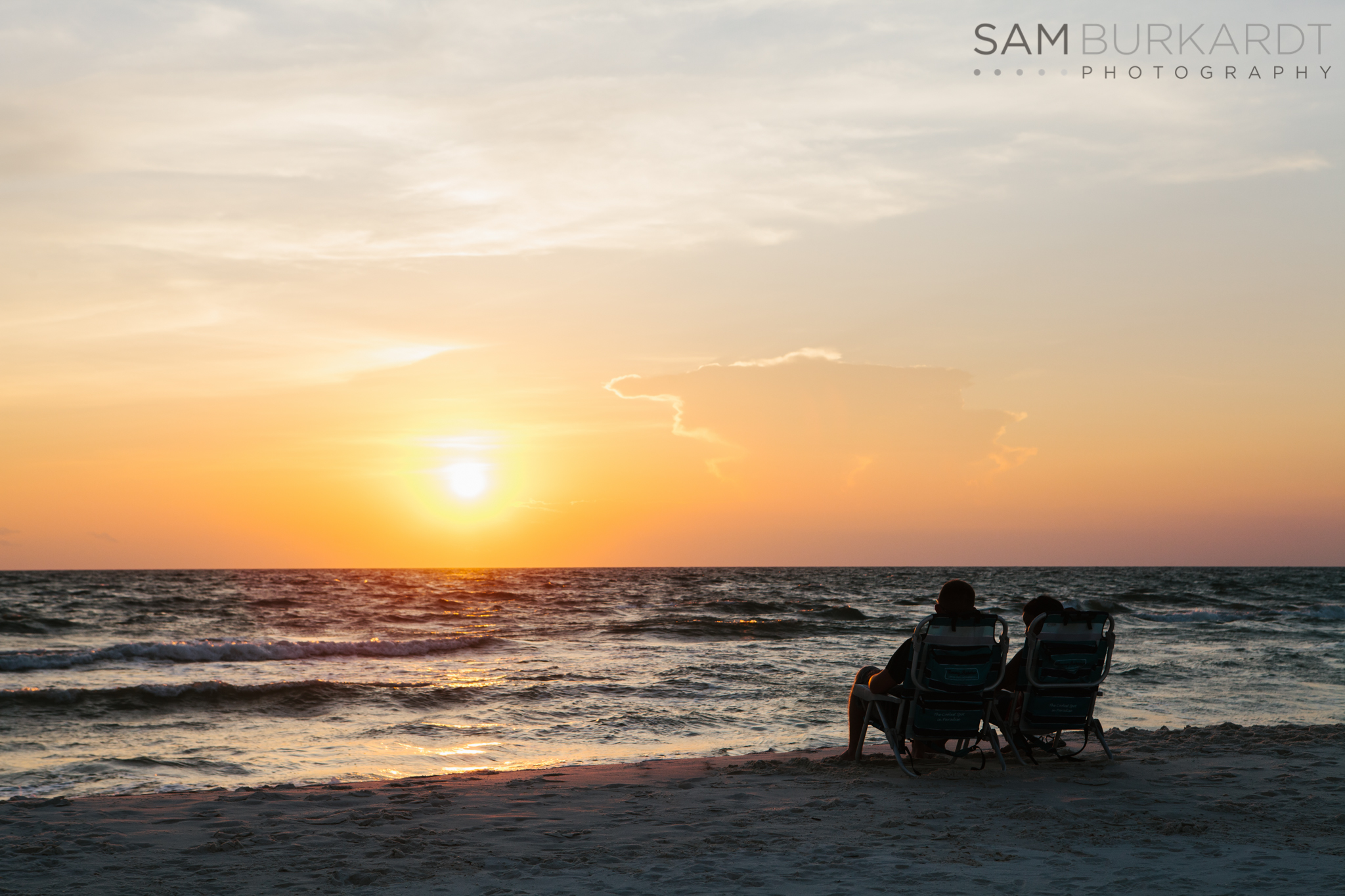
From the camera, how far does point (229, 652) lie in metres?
22.1

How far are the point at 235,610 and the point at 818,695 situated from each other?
31.5m

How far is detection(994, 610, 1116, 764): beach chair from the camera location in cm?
786

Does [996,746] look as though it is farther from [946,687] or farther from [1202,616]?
[1202,616]

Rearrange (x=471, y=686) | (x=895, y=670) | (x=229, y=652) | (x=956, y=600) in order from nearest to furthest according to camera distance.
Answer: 1. (x=956, y=600)
2. (x=895, y=670)
3. (x=471, y=686)
4. (x=229, y=652)

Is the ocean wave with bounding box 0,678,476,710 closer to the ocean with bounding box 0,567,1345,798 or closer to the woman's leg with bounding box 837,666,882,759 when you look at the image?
the ocean with bounding box 0,567,1345,798

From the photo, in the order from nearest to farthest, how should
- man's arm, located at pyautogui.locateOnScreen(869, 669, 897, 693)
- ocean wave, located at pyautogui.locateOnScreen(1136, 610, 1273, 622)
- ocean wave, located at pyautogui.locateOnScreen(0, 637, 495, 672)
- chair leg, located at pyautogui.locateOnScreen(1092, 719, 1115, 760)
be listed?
1. man's arm, located at pyautogui.locateOnScreen(869, 669, 897, 693)
2. chair leg, located at pyautogui.locateOnScreen(1092, 719, 1115, 760)
3. ocean wave, located at pyautogui.locateOnScreen(0, 637, 495, 672)
4. ocean wave, located at pyautogui.locateOnScreen(1136, 610, 1273, 622)

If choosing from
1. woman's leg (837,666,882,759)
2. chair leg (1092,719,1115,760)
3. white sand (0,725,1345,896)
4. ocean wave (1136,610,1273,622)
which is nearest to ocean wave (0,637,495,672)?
white sand (0,725,1345,896)

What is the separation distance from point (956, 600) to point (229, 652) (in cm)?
1908

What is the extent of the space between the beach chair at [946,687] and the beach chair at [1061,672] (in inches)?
9.7

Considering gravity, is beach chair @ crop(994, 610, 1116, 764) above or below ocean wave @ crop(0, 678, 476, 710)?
above

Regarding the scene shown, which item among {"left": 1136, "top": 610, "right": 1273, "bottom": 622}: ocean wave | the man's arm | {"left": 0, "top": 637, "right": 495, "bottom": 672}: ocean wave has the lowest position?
{"left": 1136, "top": 610, "right": 1273, "bottom": 622}: ocean wave

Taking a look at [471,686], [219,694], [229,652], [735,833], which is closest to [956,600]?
[735,833]

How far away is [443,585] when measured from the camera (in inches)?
2736

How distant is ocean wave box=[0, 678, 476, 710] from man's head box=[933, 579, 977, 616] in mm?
8156
